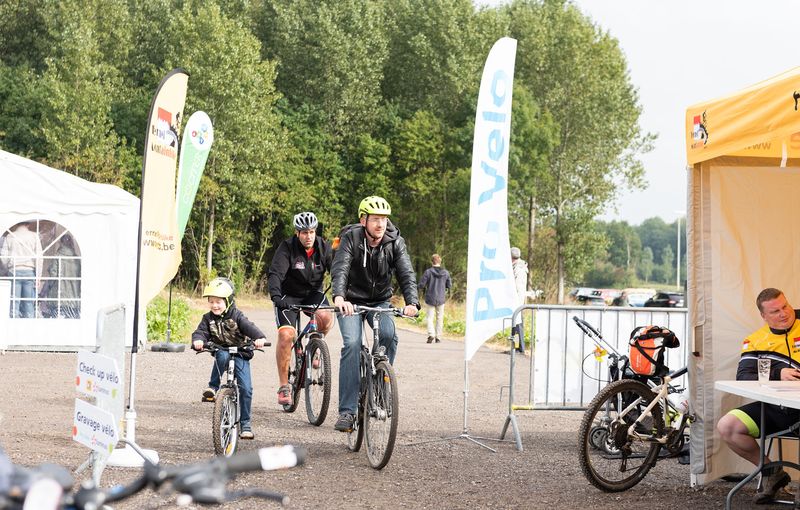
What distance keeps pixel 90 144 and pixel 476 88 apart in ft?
62.4

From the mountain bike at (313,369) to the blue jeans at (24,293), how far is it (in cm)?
850

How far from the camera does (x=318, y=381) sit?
10.2 metres

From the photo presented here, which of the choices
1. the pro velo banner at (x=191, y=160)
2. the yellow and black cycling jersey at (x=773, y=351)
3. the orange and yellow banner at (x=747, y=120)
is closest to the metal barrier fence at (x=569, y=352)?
the yellow and black cycling jersey at (x=773, y=351)

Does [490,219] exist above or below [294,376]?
above

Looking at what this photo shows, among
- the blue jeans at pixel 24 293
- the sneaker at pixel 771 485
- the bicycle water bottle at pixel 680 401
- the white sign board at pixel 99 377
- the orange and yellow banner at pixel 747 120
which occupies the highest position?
the orange and yellow banner at pixel 747 120

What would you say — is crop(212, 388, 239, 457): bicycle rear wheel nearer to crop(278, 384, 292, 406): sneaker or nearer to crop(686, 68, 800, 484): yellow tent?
crop(278, 384, 292, 406): sneaker

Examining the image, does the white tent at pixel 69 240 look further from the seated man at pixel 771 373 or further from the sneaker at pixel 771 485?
the sneaker at pixel 771 485

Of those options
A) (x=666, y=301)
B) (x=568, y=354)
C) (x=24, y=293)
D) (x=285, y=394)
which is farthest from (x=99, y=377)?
(x=666, y=301)

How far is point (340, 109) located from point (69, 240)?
40.2m

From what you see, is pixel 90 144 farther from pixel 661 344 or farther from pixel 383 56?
pixel 661 344

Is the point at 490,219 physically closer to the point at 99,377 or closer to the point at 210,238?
the point at 99,377

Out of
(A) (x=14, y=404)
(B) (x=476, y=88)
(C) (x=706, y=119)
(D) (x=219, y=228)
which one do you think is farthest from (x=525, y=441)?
(B) (x=476, y=88)

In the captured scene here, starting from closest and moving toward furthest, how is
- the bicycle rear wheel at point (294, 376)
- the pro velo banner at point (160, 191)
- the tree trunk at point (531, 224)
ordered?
the pro velo banner at point (160, 191) → the bicycle rear wheel at point (294, 376) → the tree trunk at point (531, 224)

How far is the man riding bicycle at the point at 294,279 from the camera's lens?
34.2 feet
